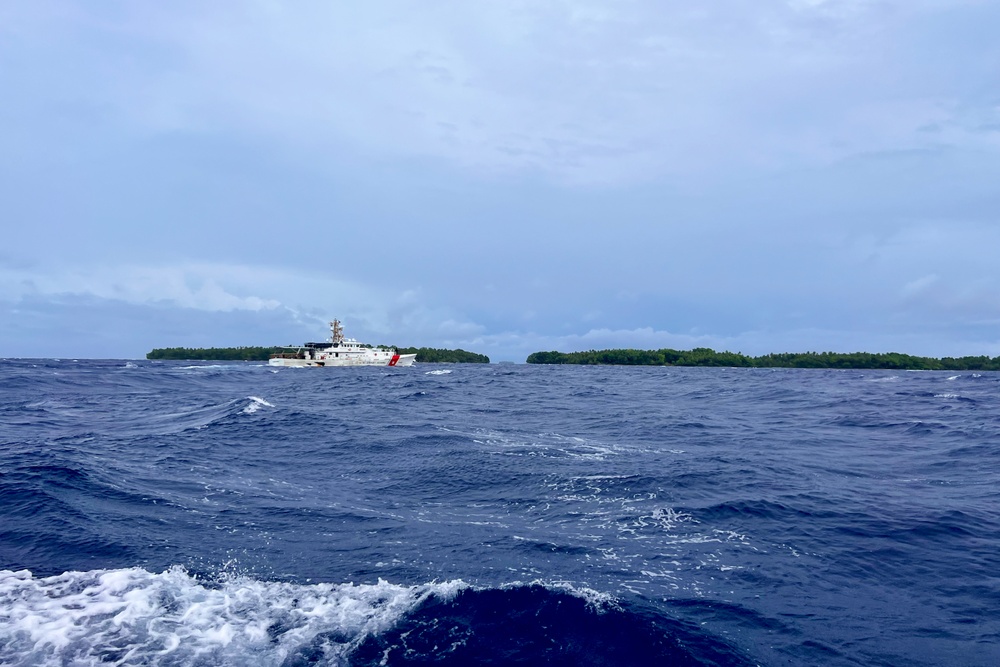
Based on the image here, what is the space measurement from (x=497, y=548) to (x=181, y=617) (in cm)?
480

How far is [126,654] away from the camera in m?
7.31

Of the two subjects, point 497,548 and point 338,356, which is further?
point 338,356

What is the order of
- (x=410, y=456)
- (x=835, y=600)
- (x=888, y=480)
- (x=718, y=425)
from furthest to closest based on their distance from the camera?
(x=718, y=425) → (x=410, y=456) → (x=888, y=480) → (x=835, y=600)

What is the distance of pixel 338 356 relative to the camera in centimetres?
10725

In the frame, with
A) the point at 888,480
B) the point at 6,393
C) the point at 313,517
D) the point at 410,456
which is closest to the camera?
the point at 313,517

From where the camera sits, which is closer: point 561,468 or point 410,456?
point 561,468

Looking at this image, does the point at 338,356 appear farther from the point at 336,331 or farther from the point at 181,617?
the point at 181,617

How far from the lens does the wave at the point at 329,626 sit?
23.7ft

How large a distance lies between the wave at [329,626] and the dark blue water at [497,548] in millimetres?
32

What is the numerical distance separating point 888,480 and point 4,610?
704 inches

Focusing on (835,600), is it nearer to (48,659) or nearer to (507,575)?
(507,575)

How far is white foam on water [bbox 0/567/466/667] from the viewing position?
729 centimetres

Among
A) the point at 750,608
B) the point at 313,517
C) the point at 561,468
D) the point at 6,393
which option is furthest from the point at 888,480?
the point at 6,393

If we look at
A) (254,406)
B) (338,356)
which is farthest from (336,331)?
(254,406)
